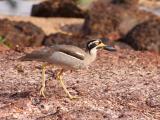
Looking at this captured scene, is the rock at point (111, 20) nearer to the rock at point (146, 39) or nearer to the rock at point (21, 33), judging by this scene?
the rock at point (146, 39)

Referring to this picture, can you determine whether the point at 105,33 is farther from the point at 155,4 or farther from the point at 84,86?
the point at 84,86

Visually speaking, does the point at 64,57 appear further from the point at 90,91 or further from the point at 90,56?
the point at 90,91

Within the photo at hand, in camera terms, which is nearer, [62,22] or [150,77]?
[150,77]

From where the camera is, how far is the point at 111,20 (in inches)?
810

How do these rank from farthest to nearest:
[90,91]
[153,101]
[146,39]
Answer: [146,39]
[90,91]
[153,101]

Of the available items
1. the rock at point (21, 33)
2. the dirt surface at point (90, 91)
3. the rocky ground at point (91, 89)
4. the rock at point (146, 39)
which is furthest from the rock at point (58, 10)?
the dirt surface at point (90, 91)

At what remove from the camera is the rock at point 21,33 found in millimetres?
15652

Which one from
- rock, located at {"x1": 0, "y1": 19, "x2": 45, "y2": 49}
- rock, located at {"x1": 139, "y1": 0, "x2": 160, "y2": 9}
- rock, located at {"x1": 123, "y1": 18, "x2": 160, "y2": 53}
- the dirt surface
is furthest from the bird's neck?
rock, located at {"x1": 139, "y1": 0, "x2": 160, "y2": 9}

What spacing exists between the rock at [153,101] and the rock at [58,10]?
590 inches

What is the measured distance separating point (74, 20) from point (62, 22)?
920mm

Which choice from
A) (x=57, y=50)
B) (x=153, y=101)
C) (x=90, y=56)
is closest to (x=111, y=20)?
(x=153, y=101)

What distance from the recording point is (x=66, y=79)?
10633 mm

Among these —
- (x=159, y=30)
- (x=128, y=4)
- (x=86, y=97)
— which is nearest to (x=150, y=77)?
(x=86, y=97)

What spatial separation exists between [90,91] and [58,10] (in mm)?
14935
